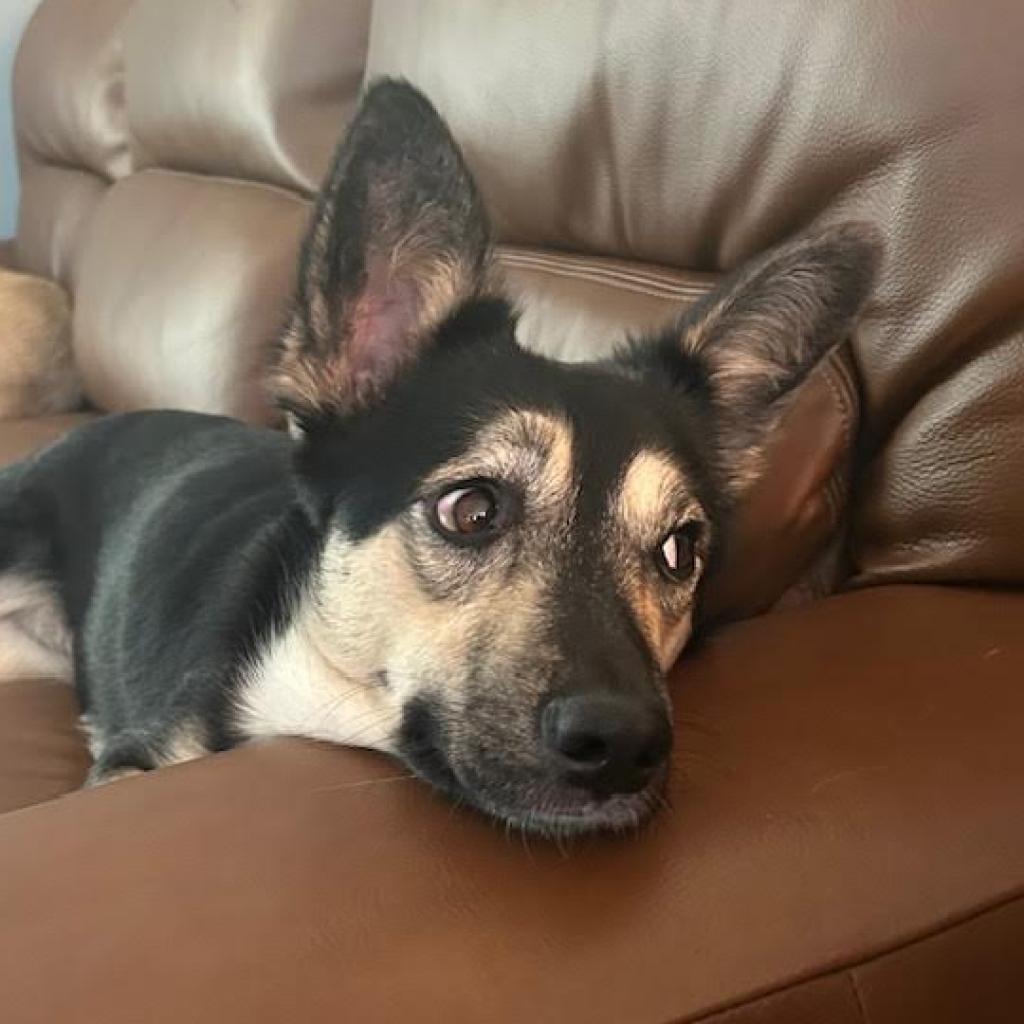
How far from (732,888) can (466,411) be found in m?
0.50

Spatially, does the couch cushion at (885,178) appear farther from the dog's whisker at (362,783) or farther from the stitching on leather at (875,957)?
the dog's whisker at (362,783)

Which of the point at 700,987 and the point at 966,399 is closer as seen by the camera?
the point at 700,987

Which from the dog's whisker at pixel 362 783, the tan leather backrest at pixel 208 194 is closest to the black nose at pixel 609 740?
the dog's whisker at pixel 362 783

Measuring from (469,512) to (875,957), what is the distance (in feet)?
1.64

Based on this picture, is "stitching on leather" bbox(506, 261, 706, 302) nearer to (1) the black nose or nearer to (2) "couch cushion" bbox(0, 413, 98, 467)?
(1) the black nose

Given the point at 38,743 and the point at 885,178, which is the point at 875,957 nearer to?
the point at 885,178

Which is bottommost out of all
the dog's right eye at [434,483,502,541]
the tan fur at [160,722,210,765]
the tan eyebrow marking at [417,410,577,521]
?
the tan fur at [160,722,210,765]

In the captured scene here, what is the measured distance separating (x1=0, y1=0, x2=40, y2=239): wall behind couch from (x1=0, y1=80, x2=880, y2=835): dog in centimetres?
304

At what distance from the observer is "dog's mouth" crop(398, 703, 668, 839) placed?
1.00 meters

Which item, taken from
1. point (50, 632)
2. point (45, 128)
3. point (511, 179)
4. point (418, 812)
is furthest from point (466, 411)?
point (45, 128)

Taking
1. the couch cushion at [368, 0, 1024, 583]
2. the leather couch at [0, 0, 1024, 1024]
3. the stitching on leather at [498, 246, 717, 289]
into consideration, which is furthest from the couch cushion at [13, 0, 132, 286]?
the couch cushion at [368, 0, 1024, 583]

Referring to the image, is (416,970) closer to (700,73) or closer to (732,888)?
(732,888)

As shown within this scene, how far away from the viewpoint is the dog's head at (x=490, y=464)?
1.08m

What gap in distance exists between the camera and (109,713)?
1672mm
